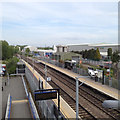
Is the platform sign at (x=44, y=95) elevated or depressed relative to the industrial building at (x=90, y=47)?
depressed

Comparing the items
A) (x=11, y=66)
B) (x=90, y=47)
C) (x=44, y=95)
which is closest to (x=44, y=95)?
(x=44, y=95)

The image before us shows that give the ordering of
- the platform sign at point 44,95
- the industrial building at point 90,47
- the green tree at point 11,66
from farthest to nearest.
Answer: the industrial building at point 90,47 → the green tree at point 11,66 → the platform sign at point 44,95


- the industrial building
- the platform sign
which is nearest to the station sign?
the platform sign

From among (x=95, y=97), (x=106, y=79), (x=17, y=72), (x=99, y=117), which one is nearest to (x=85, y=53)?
(x=17, y=72)

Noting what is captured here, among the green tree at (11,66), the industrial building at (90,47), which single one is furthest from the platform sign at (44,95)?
the industrial building at (90,47)

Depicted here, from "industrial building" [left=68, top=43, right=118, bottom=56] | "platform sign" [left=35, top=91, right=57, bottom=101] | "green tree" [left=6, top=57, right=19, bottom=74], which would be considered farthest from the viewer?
"industrial building" [left=68, top=43, right=118, bottom=56]

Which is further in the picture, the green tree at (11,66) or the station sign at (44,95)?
the green tree at (11,66)

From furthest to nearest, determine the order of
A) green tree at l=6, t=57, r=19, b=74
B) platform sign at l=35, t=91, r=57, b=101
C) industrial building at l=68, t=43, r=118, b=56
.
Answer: industrial building at l=68, t=43, r=118, b=56
green tree at l=6, t=57, r=19, b=74
platform sign at l=35, t=91, r=57, b=101

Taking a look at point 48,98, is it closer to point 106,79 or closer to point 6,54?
point 106,79

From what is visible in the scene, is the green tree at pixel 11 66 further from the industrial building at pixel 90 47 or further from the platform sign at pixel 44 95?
the industrial building at pixel 90 47

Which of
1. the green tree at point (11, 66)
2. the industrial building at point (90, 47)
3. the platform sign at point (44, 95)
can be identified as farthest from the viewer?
the industrial building at point (90, 47)

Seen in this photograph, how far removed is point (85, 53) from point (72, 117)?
42995 mm

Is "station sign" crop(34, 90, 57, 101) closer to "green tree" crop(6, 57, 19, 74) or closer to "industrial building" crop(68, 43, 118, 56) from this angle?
"green tree" crop(6, 57, 19, 74)

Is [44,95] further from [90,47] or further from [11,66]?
[90,47]
